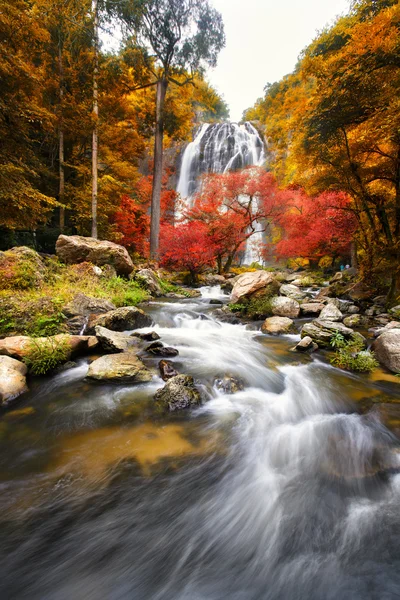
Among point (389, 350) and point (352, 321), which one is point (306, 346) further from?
point (352, 321)

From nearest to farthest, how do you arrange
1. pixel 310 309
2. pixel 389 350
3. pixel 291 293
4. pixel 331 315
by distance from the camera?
pixel 389 350 < pixel 331 315 < pixel 310 309 < pixel 291 293

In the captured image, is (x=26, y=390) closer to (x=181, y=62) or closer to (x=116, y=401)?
(x=116, y=401)

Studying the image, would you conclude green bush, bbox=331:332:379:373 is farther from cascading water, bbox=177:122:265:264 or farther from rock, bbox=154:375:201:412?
cascading water, bbox=177:122:265:264

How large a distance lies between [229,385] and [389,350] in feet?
9.45

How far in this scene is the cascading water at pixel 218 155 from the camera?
26.1 meters

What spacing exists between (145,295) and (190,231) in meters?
4.90

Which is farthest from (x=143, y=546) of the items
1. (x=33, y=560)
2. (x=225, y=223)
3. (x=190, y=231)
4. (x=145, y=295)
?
(x=225, y=223)

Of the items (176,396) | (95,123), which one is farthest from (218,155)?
(176,396)

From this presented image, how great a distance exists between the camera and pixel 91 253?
28.5ft

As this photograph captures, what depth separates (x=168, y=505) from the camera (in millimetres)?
2012

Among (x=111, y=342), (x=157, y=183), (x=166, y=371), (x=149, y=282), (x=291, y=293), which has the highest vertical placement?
(x=157, y=183)

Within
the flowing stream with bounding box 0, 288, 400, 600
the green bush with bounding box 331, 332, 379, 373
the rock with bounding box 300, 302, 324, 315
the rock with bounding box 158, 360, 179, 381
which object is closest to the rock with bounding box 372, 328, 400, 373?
the green bush with bounding box 331, 332, 379, 373

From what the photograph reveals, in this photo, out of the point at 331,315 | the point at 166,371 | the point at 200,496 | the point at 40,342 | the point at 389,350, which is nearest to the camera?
the point at 200,496

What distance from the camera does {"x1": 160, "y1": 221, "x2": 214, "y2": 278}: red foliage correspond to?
1212 centimetres
